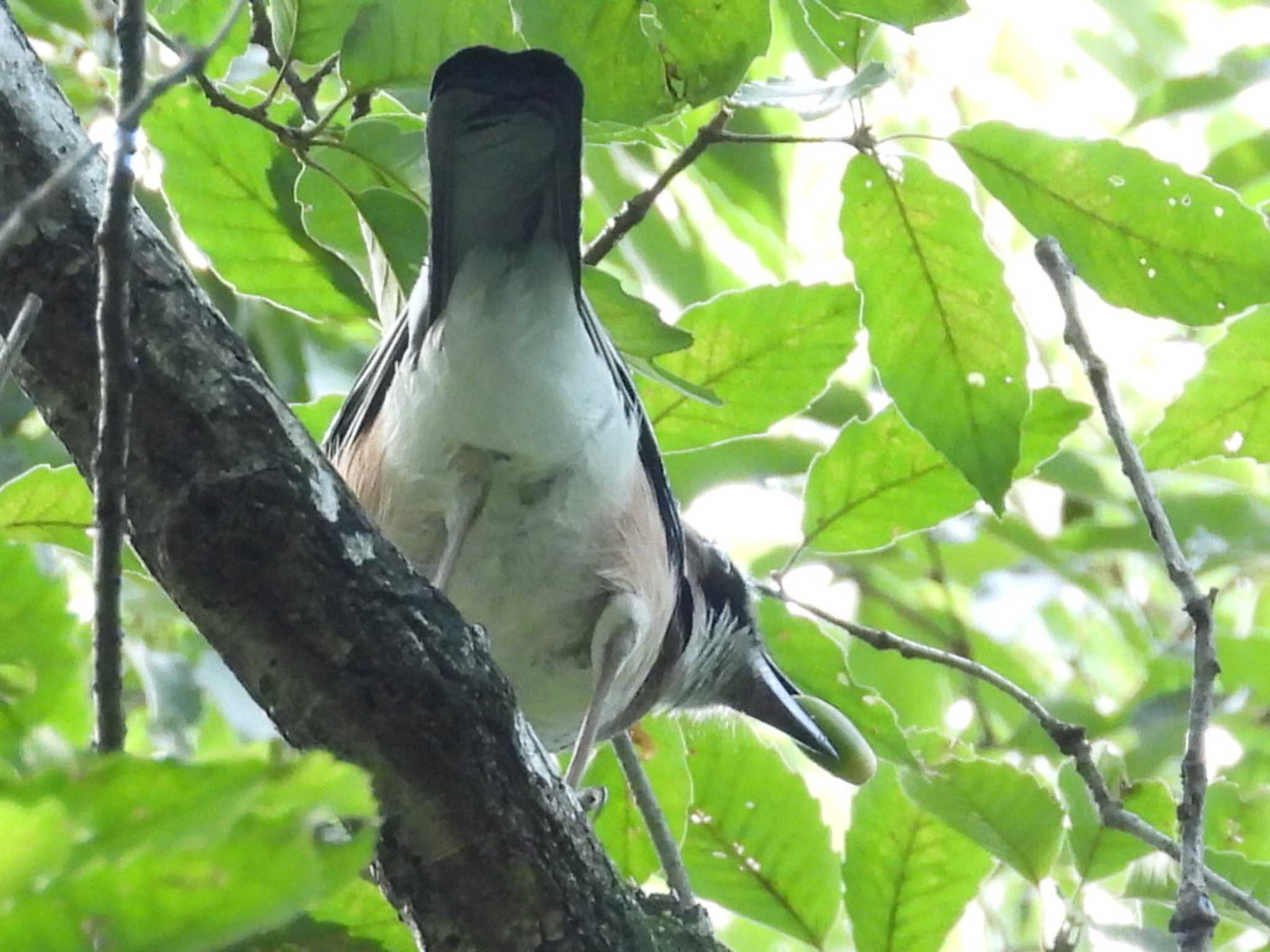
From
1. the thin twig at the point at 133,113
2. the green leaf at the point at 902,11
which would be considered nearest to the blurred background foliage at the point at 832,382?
the green leaf at the point at 902,11

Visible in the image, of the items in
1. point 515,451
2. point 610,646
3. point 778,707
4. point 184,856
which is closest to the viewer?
point 184,856

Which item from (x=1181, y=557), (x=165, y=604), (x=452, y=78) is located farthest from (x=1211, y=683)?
(x=165, y=604)

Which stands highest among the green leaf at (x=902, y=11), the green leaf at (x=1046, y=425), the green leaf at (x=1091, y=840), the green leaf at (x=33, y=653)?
the green leaf at (x=902, y=11)

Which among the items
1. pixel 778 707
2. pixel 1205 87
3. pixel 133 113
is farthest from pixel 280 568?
pixel 1205 87

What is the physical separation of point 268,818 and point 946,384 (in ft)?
5.09

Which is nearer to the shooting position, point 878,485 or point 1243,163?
point 878,485

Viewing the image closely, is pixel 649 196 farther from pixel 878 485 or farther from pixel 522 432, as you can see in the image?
pixel 878 485

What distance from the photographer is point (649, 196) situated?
2.11m

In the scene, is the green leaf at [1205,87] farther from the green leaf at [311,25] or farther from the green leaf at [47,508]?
the green leaf at [47,508]

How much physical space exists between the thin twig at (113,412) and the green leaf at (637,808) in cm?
147

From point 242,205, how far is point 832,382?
4.63ft

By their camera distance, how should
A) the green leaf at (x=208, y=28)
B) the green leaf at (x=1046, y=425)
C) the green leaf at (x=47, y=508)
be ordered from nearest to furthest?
the green leaf at (x=47, y=508) → the green leaf at (x=208, y=28) → the green leaf at (x=1046, y=425)

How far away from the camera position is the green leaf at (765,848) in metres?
2.33

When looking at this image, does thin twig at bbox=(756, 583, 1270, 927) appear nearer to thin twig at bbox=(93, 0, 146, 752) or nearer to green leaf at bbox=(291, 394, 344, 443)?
green leaf at bbox=(291, 394, 344, 443)
